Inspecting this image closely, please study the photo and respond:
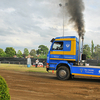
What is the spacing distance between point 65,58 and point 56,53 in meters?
0.82

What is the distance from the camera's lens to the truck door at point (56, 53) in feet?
34.4

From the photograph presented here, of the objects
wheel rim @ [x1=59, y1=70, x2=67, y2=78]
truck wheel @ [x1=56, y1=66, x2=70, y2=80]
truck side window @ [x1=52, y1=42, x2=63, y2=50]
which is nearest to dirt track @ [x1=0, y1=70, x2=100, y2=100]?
truck wheel @ [x1=56, y1=66, x2=70, y2=80]

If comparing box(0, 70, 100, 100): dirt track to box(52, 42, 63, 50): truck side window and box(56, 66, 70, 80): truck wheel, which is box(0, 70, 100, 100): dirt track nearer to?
box(56, 66, 70, 80): truck wheel

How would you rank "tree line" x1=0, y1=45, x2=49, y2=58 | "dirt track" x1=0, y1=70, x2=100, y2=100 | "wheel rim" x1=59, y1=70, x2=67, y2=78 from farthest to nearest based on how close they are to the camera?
"tree line" x1=0, y1=45, x2=49, y2=58, "wheel rim" x1=59, y1=70, x2=67, y2=78, "dirt track" x1=0, y1=70, x2=100, y2=100

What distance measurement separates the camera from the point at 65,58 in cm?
1034

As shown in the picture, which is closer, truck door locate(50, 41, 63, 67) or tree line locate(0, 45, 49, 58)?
truck door locate(50, 41, 63, 67)

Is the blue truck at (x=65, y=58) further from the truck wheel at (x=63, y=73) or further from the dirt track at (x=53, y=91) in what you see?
the dirt track at (x=53, y=91)

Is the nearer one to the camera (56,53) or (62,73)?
(62,73)

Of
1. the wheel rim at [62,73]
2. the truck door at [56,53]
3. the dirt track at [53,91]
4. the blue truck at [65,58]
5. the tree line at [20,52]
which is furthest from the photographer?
the tree line at [20,52]

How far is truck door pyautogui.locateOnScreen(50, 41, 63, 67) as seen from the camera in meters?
10.5

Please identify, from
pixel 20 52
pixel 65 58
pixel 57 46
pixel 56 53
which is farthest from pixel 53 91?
pixel 20 52

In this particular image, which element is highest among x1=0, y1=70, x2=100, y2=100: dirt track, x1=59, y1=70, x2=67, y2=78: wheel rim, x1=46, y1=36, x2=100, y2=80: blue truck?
x1=46, y1=36, x2=100, y2=80: blue truck

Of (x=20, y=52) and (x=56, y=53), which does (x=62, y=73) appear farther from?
(x=20, y=52)

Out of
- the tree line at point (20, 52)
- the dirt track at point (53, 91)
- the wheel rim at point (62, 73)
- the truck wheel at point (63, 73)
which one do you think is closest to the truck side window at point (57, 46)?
the truck wheel at point (63, 73)
